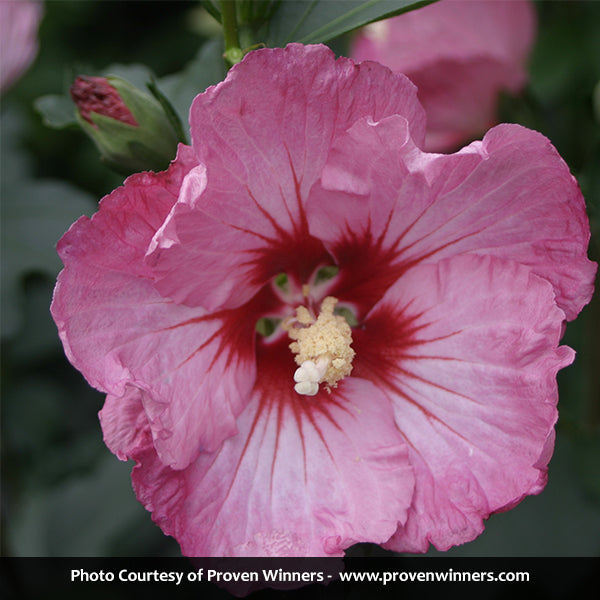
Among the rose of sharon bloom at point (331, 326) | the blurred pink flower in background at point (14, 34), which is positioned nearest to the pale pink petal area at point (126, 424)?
the rose of sharon bloom at point (331, 326)

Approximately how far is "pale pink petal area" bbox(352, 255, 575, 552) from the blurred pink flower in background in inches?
48.2

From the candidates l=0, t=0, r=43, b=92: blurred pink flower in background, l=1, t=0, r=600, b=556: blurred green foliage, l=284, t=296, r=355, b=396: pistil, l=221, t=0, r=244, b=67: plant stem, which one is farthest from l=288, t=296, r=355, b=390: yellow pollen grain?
l=0, t=0, r=43, b=92: blurred pink flower in background

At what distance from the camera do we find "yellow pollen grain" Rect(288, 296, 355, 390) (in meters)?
1.10

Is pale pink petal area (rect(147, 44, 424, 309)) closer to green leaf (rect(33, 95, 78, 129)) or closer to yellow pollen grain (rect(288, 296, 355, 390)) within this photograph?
yellow pollen grain (rect(288, 296, 355, 390))

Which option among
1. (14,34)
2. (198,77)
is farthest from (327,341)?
(14,34)

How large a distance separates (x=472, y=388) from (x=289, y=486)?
268mm

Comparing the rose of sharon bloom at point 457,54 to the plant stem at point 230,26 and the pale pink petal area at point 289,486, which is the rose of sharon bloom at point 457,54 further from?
the pale pink petal area at point 289,486

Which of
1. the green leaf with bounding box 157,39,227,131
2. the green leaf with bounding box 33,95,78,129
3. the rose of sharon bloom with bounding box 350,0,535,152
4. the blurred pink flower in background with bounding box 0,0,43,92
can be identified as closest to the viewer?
the green leaf with bounding box 33,95,78,129

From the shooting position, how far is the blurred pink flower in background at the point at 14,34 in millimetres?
1841

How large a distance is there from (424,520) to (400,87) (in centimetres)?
53

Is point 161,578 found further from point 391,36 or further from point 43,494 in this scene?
point 391,36

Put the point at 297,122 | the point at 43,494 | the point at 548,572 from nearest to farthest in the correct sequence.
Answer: the point at 297,122 < the point at 548,572 < the point at 43,494

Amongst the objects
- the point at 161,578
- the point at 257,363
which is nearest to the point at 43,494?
the point at 161,578

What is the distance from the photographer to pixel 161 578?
1.54 m
